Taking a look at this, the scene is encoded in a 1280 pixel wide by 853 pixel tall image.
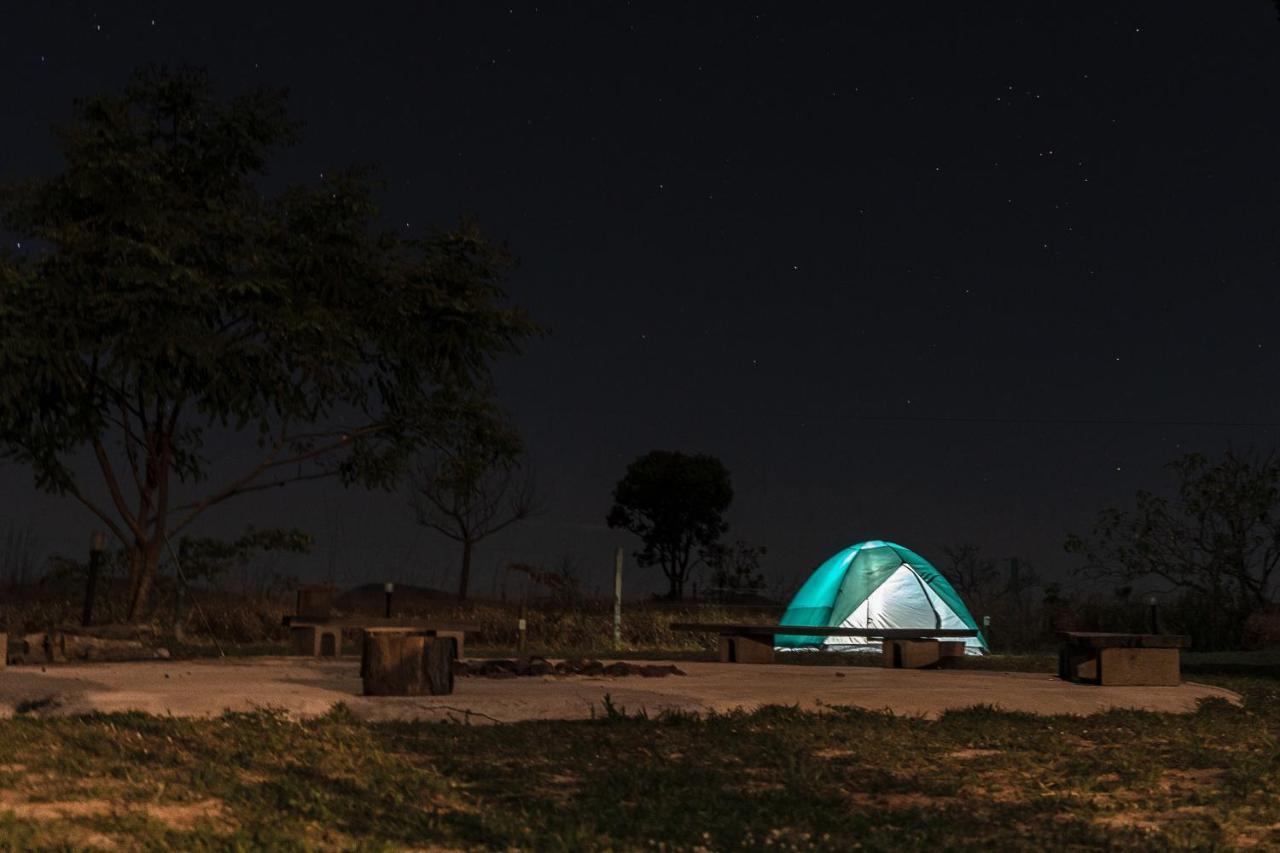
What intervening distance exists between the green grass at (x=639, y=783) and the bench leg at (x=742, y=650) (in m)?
5.25

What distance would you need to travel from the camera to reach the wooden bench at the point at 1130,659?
393 inches

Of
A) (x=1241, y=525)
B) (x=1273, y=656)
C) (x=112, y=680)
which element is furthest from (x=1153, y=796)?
(x=1241, y=525)

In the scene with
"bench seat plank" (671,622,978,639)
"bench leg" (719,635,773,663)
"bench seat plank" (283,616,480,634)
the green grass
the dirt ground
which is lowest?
the green grass

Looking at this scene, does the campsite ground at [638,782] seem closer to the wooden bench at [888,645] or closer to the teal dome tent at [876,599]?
the wooden bench at [888,645]

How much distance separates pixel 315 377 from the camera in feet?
59.2

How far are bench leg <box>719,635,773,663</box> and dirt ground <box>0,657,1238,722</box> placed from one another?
2.16m

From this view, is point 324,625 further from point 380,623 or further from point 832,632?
point 832,632

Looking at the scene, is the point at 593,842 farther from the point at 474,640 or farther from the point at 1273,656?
the point at 1273,656

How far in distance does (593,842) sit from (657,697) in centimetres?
350

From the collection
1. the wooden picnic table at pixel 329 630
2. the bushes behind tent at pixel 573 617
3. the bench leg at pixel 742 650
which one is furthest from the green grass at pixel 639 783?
the bushes behind tent at pixel 573 617

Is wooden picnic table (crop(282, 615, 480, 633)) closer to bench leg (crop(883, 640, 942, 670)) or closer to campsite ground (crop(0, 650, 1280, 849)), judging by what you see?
bench leg (crop(883, 640, 942, 670))

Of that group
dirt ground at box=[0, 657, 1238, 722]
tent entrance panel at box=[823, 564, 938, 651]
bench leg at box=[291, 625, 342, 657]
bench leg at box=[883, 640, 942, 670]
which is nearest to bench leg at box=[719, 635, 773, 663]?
bench leg at box=[883, 640, 942, 670]

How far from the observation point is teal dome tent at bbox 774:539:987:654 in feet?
59.5

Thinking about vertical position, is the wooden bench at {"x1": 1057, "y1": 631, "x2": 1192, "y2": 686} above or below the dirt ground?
above
